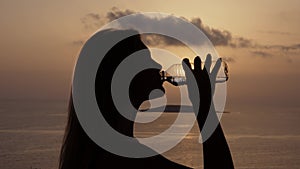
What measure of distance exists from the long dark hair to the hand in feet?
1.52

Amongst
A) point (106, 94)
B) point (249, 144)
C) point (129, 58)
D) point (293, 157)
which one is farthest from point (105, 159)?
point (249, 144)

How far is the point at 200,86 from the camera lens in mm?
3750

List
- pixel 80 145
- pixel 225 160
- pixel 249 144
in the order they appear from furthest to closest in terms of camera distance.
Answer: pixel 249 144 → pixel 225 160 → pixel 80 145

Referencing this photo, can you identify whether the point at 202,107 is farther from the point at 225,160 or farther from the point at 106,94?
the point at 106,94

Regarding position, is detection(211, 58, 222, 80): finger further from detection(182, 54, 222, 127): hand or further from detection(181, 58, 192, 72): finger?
detection(181, 58, 192, 72): finger

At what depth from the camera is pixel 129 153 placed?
11.3 feet

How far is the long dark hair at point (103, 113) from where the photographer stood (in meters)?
3.30

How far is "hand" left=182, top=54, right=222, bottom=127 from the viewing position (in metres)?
3.75

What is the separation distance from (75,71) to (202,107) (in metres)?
0.88

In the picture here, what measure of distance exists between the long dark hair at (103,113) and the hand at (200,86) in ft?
1.52

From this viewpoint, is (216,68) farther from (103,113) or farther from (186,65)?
(103,113)

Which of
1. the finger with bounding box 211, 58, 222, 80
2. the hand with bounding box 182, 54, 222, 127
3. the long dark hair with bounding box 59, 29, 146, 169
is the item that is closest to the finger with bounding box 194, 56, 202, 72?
the hand with bounding box 182, 54, 222, 127

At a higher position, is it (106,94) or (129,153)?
(106,94)

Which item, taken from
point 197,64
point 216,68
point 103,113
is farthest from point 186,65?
point 103,113
